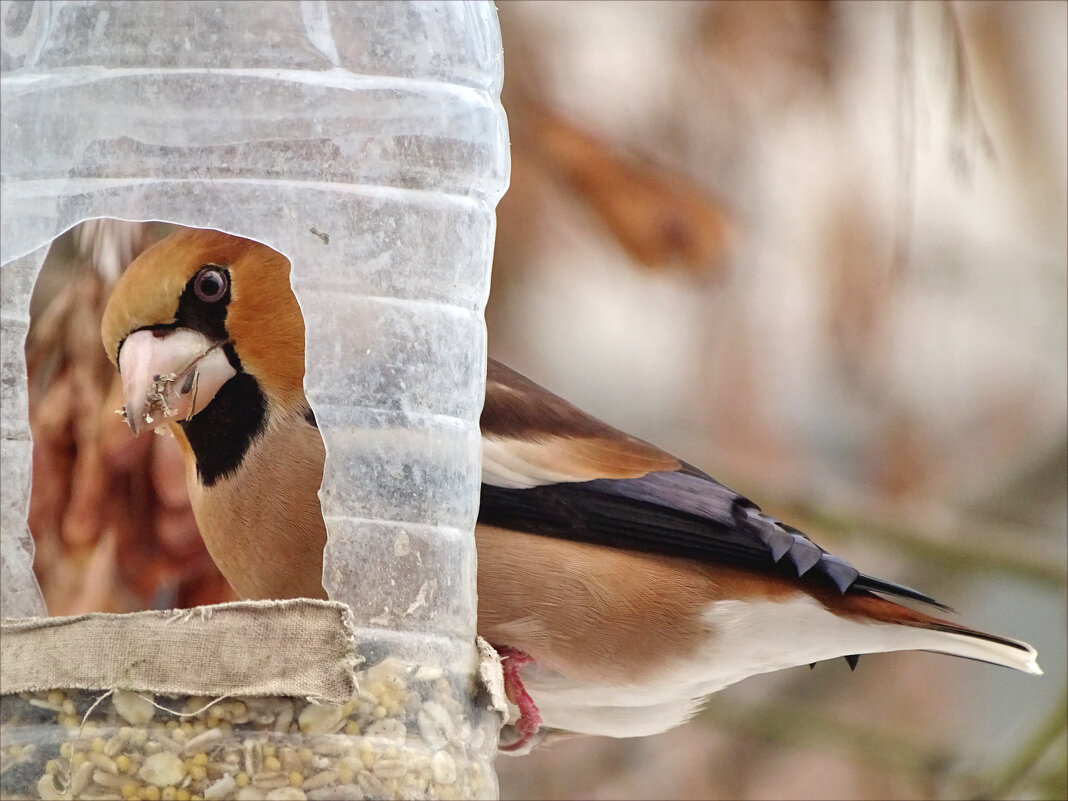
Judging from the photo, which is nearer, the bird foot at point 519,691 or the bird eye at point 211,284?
the bird eye at point 211,284

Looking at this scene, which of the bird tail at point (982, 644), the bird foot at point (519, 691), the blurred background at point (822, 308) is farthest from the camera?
the blurred background at point (822, 308)

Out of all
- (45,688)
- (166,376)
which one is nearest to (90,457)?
(166,376)

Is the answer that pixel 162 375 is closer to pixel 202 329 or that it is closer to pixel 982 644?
pixel 202 329

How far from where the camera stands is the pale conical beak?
3.76ft

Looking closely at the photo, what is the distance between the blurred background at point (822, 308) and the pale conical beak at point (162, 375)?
1.16 m

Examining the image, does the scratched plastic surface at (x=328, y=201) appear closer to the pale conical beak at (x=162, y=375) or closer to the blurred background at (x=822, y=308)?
the pale conical beak at (x=162, y=375)

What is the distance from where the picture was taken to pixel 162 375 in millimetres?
1150

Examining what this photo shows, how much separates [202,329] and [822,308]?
152 cm

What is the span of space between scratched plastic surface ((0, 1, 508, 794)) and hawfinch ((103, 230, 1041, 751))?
7cm

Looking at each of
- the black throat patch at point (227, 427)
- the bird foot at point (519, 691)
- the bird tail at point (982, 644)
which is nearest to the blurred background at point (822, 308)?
the bird tail at point (982, 644)

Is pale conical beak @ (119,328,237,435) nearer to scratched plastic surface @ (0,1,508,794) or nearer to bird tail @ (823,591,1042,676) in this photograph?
scratched plastic surface @ (0,1,508,794)

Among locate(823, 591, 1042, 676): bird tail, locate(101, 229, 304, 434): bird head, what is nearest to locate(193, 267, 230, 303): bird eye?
locate(101, 229, 304, 434): bird head

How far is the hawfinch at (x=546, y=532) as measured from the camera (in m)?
1.19

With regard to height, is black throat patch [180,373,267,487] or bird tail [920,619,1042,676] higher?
black throat patch [180,373,267,487]
